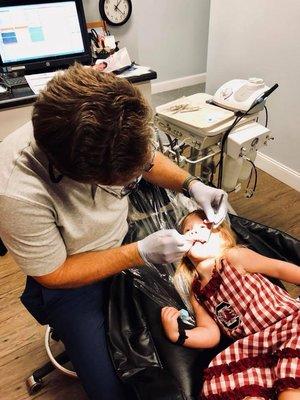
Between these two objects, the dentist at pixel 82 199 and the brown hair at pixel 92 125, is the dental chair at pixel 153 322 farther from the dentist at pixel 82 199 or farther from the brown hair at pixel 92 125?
the brown hair at pixel 92 125

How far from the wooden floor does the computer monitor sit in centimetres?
121

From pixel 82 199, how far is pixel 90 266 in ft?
0.68

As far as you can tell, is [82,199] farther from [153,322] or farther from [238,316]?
[238,316]

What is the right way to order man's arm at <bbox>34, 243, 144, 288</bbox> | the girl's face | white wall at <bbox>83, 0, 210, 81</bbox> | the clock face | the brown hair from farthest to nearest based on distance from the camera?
white wall at <bbox>83, 0, 210, 81</bbox>, the clock face, the girl's face, man's arm at <bbox>34, 243, 144, 288</bbox>, the brown hair

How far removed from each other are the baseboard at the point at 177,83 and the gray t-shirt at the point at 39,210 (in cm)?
312

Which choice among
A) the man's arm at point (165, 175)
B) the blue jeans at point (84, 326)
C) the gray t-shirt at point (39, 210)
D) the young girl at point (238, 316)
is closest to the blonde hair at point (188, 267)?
the young girl at point (238, 316)

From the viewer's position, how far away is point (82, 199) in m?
0.91

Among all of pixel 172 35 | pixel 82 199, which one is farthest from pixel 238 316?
pixel 172 35

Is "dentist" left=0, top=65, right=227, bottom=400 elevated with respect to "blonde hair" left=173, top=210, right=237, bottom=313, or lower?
elevated

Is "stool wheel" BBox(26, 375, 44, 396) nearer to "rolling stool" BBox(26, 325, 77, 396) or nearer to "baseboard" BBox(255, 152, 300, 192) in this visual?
"rolling stool" BBox(26, 325, 77, 396)

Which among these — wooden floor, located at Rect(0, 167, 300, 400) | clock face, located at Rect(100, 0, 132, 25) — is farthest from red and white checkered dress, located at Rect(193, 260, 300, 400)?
clock face, located at Rect(100, 0, 132, 25)

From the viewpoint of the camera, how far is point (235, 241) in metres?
1.22

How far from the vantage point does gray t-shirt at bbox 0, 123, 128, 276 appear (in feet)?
2.55

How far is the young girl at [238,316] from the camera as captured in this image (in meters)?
0.85
